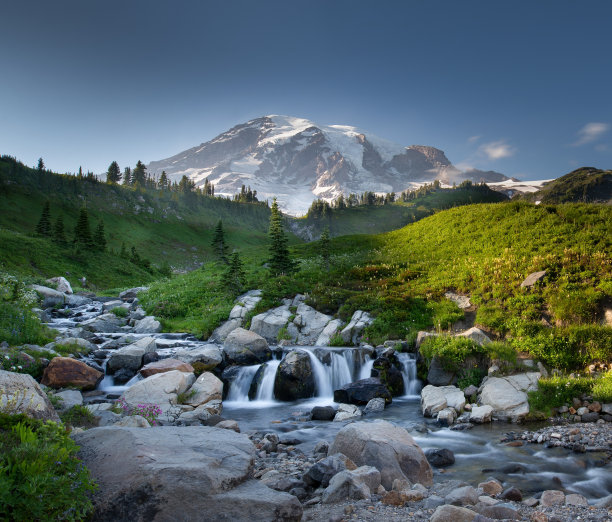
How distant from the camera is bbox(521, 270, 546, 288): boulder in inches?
808

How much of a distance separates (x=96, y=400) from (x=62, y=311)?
20.4m

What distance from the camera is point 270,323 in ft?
81.0

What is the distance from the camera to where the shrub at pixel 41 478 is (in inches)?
148

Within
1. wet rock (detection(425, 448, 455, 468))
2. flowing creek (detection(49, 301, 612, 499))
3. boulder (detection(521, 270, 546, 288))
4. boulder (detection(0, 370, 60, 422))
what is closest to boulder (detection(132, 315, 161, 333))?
flowing creek (detection(49, 301, 612, 499))

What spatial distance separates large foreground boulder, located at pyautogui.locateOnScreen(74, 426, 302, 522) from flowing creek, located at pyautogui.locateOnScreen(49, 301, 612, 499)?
516 cm

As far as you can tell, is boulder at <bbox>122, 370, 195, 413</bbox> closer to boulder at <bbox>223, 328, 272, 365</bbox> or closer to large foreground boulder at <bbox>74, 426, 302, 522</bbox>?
boulder at <bbox>223, 328, 272, 365</bbox>

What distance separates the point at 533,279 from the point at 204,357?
1818cm

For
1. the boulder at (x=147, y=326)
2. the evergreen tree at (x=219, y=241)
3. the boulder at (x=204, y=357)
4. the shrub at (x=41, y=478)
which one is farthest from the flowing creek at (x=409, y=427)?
the evergreen tree at (x=219, y=241)

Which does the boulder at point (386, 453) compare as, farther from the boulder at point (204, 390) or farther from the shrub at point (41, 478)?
the boulder at point (204, 390)

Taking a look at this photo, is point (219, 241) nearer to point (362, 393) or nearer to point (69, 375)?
point (69, 375)

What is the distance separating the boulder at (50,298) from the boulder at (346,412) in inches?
1140

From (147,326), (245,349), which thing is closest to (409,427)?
(245,349)

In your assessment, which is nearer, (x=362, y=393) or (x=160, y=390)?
(x=160, y=390)

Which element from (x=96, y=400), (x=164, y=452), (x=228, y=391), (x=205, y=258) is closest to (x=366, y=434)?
(x=164, y=452)
